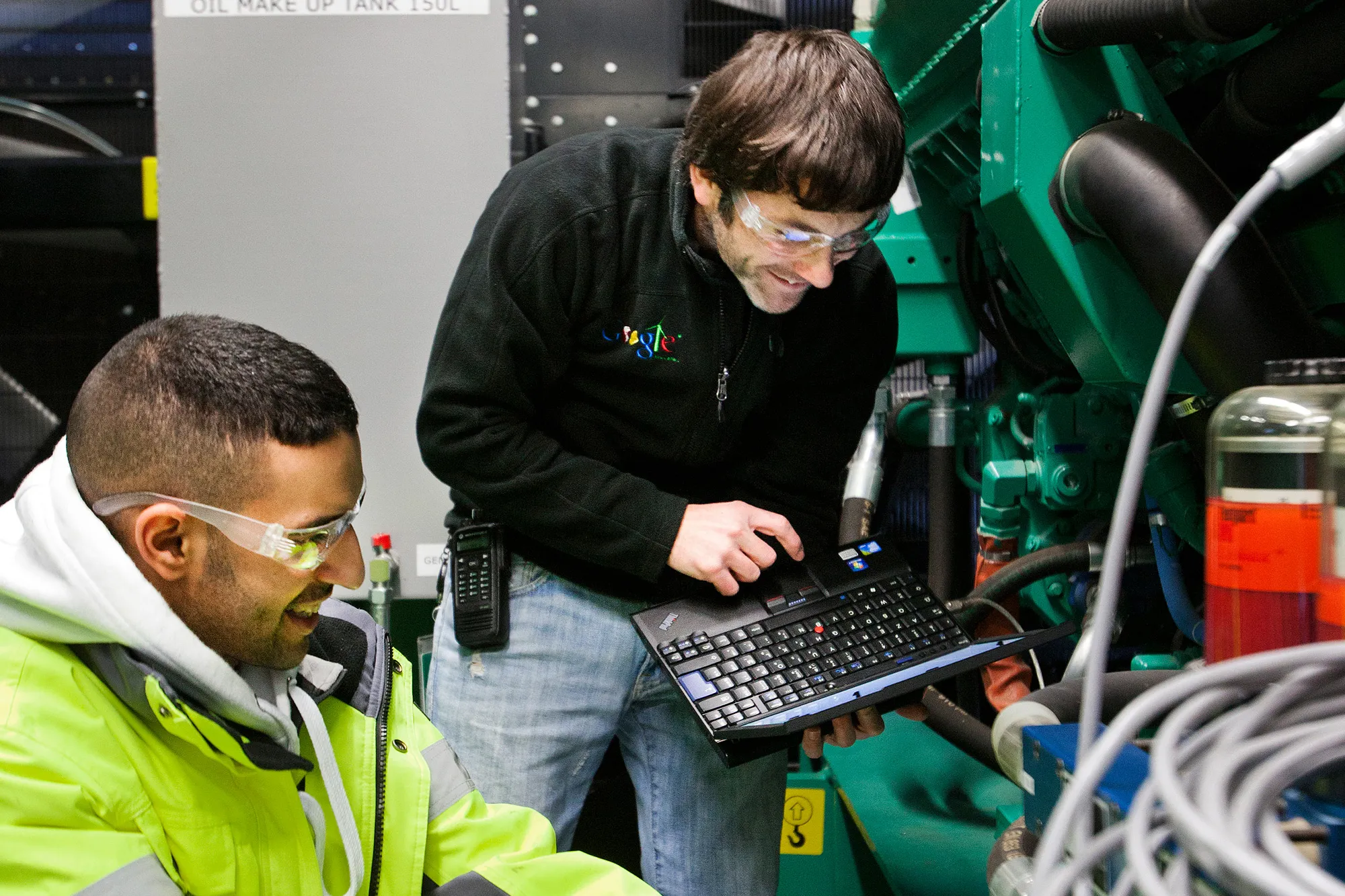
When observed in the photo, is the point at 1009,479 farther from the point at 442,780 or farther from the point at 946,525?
the point at 442,780

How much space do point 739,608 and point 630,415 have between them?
304 mm

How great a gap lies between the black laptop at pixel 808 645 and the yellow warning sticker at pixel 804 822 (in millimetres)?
874

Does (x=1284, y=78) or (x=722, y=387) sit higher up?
(x=1284, y=78)

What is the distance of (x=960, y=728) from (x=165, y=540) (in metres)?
1.50

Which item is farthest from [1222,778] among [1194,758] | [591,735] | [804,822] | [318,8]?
[318,8]

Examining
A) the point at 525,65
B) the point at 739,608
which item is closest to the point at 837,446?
the point at 739,608

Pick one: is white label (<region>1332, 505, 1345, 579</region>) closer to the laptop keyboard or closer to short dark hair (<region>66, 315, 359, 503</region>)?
the laptop keyboard

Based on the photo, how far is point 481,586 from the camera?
1.44 m

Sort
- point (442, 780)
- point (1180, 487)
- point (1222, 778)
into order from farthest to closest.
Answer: point (1180, 487) < point (442, 780) < point (1222, 778)

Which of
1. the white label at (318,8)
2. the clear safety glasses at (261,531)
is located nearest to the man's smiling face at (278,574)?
the clear safety glasses at (261,531)

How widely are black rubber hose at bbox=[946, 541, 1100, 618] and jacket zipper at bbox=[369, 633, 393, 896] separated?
1.13 m

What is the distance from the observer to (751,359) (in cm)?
144

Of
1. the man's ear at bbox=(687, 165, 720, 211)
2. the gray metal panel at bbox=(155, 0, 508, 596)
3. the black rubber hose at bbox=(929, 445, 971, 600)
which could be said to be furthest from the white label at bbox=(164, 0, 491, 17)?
the black rubber hose at bbox=(929, 445, 971, 600)

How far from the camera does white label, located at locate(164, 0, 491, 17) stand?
2158mm
